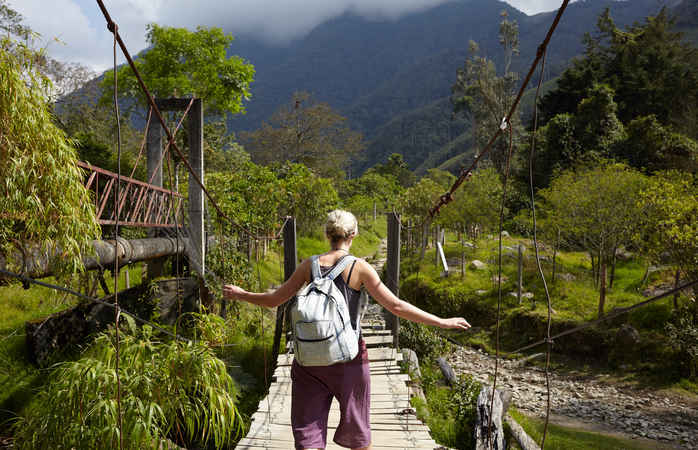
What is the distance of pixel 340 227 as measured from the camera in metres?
1.97

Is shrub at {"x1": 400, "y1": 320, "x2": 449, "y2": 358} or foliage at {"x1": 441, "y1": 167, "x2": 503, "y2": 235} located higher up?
foliage at {"x1": 441, "y1": 167, "x2": 503, "y2": 235}

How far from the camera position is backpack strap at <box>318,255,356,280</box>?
1831mm

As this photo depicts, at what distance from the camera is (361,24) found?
167 metres

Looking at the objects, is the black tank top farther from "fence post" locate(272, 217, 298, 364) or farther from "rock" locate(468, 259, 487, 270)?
"rock" locate(468, 259, 487, 270)

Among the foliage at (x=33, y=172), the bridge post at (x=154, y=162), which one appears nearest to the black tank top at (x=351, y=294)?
the foliage at (x=33, y=172)

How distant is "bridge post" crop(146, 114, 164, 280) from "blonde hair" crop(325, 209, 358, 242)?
17.4 feet

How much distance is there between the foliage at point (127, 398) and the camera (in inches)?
84.7

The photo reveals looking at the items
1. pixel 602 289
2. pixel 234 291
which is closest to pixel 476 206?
pixel 602 289

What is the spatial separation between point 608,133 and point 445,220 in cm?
801

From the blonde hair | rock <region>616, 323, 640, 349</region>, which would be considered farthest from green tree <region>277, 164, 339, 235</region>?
the blonde hair

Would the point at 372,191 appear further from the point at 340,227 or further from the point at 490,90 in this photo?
the point at 340,227

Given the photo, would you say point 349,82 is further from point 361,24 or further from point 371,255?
point 371,255

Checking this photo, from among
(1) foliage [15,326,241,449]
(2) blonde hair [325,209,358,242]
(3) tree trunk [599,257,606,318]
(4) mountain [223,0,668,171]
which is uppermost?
(4) mountain [223,0,668,171]

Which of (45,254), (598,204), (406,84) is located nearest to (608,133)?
(598,204)
